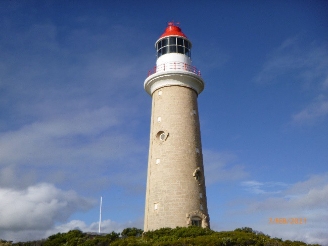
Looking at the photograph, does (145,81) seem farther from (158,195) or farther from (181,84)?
(158,195)

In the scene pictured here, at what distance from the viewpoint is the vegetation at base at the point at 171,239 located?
19.2 meters

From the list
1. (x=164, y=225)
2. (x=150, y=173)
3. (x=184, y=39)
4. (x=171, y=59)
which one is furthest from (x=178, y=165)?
(x=184, y=39)

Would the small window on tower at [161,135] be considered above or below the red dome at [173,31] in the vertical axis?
below

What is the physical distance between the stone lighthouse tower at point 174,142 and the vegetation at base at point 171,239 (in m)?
1.96

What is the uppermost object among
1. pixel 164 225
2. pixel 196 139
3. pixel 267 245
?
pixel 196 139

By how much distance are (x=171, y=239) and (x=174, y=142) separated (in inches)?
320

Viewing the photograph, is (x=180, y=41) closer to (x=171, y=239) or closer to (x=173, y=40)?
(x=173, y=40)

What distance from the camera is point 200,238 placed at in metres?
19.6

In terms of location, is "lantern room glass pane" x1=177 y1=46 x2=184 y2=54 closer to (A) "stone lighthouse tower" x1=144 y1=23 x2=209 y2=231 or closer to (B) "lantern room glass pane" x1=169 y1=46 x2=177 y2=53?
(A) "stone lighthouse tower" x1=144 y1=23 x2=209 y2=231

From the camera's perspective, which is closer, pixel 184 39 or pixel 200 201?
pixel 200 201

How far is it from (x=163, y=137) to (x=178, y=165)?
8.47 feet

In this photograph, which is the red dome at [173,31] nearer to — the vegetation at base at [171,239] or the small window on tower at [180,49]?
the small window on tower at [180,49]

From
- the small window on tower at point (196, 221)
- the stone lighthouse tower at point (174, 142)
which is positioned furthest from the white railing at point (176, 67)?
the small window on tower at point (196, 221)

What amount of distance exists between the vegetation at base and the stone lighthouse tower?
1.96m
